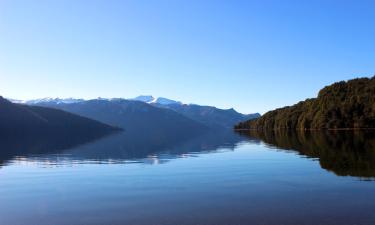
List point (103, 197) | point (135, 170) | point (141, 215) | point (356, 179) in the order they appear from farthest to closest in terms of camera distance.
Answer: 1. point (135, 170)
2. point (356, 179)
3. point (103, 197)
4. point (141, 215)

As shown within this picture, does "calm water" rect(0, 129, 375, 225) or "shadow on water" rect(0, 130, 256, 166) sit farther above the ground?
"shadow on water" rect(0, 130, 256, 166)

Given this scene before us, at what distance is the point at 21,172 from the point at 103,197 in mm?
29222

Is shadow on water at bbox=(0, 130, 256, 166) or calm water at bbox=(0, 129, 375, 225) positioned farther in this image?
shadow on water at bbox=(0, 130, 256, 166)

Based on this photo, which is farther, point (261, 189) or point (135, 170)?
point (135, 170)

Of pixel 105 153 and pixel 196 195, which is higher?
pixel 105 153

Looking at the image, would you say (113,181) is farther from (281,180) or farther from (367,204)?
(367,204)

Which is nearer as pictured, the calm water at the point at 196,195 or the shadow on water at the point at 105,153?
the calm water at the point at 196,195

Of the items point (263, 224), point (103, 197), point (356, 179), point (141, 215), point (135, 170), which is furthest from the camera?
point (135, 170)

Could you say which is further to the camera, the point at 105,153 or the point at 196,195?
the point at 105,153

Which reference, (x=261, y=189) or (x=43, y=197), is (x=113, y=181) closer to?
(x=43, y=197)

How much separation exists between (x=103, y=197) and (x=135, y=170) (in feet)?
74.2

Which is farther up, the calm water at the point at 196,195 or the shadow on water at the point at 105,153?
the shadow on water at the point at 105,153

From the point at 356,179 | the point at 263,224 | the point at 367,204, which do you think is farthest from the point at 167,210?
the point at 356,179

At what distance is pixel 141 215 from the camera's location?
30.9 meters
